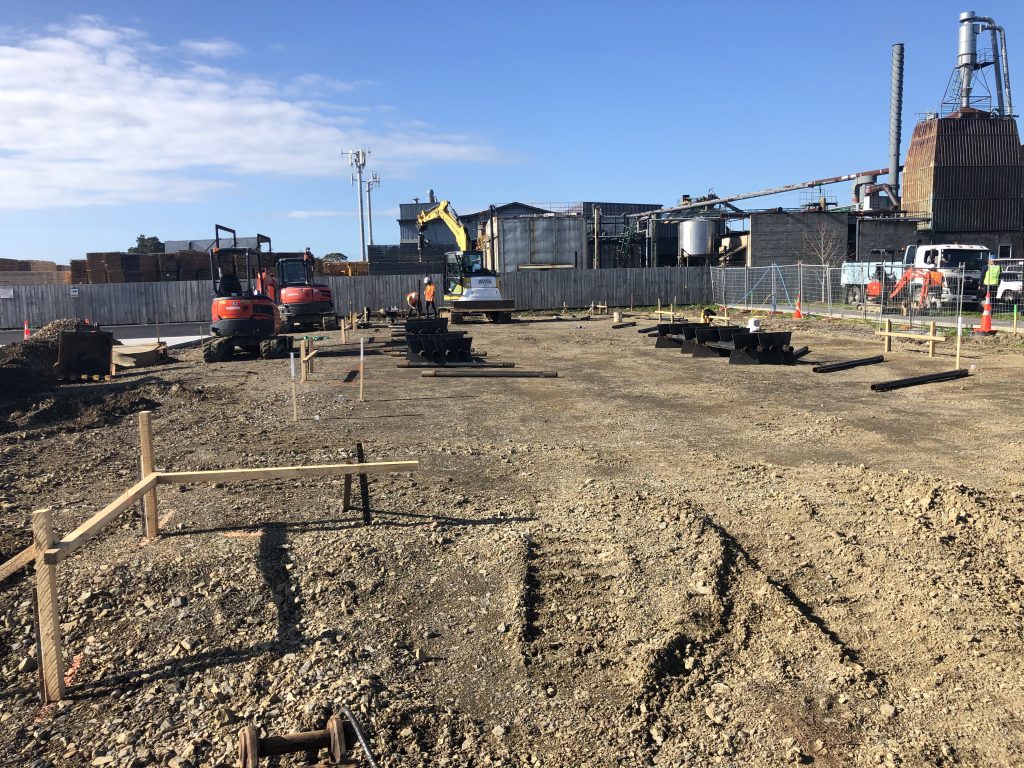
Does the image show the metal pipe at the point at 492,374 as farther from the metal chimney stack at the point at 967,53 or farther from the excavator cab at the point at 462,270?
the metal chimney stack at the point at 967,53

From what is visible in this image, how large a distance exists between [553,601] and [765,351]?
13647mm

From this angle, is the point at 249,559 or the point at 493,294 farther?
the point at 493,294

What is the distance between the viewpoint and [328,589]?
17.3 ft

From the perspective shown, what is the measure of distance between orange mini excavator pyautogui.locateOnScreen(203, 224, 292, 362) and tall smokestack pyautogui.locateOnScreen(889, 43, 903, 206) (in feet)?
139

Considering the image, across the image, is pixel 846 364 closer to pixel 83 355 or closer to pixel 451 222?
pixel 83 355

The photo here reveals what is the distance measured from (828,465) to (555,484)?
Answer: 10.1 ft

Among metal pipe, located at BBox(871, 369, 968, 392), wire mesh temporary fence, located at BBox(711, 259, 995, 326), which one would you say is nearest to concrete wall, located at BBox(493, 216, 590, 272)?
Answer: wire mesh temporary fence, located at BBox(711, 259, 995, 326)

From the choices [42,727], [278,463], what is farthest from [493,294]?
[42,727]

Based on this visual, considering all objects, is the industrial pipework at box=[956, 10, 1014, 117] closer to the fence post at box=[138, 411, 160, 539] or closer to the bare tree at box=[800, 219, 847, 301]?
the bare tree at box=[800, 219, 847, 301]

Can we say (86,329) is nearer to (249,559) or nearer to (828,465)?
(249,559)

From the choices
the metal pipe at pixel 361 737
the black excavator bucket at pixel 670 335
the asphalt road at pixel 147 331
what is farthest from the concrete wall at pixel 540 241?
the metal pipe at pixel 361 737

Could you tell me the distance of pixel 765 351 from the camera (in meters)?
17.4

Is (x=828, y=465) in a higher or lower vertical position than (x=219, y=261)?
lower

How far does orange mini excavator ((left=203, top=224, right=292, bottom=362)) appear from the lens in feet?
64.3
